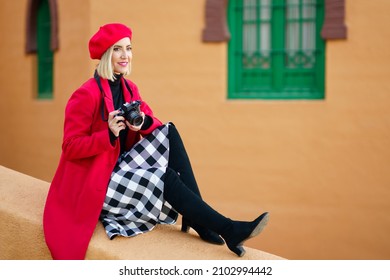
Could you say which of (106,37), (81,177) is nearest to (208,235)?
(81,177)

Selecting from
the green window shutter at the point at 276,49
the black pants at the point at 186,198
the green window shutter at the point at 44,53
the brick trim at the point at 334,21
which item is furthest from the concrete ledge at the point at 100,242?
the green window shutter at the point at 44,53

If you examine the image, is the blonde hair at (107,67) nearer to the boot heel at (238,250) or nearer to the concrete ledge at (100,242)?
the concrete ledge at (100,242)

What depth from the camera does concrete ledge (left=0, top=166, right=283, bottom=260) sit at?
2.88m

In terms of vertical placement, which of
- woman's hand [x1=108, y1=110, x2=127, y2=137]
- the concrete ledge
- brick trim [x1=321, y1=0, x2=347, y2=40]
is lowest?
the concrete ledge

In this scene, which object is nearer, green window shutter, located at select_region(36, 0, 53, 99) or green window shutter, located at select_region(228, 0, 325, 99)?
green window shutter, located at select_region(228, 0, 325, 99)

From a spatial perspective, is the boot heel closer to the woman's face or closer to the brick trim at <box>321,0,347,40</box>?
the woman's face

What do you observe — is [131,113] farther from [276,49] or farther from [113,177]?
[276,49]

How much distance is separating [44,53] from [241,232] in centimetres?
535

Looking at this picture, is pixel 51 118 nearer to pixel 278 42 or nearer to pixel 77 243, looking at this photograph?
pixel 278 42

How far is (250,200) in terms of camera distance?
5.70 m

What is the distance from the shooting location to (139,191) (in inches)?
118

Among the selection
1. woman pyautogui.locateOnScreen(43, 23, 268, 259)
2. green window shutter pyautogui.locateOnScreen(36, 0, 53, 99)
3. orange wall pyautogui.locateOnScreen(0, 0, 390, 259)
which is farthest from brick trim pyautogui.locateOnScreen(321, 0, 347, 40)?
green window shutter pyautogui.locateOnScreen(36, 0, 53, 99)

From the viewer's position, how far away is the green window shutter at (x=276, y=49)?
223 inches

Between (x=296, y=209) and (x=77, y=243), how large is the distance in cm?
316
